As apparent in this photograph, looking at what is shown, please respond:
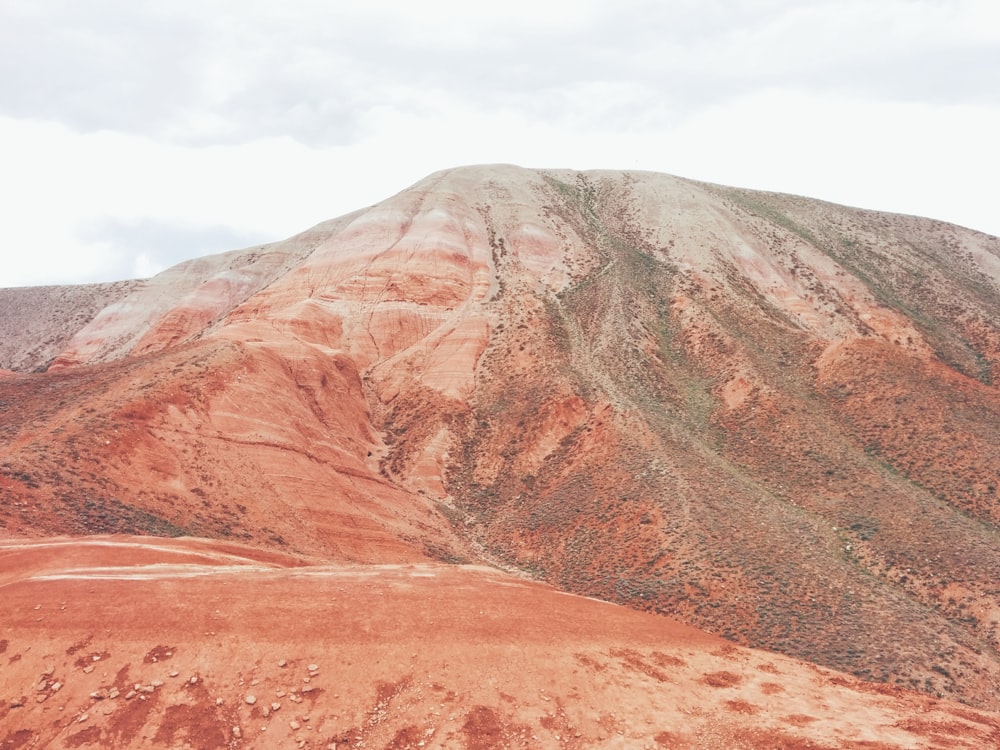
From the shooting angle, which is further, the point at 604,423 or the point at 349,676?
the point at 604,423

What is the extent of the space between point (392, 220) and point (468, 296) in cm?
Answer: 1565

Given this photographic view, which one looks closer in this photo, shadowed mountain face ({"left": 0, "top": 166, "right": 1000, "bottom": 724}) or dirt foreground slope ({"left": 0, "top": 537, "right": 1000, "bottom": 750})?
dirt foreground slope ({"left": 0, "top": 537, "right": 1000, "bottom": 750})

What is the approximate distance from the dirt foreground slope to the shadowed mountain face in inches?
232

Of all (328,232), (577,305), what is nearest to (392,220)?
(328,232)

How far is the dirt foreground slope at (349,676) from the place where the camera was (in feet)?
32.4

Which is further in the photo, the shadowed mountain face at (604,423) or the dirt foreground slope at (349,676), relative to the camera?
the shadowed mountain face at (604,423)

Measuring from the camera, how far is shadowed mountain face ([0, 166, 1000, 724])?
20.9m

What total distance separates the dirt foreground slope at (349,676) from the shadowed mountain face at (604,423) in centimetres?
590

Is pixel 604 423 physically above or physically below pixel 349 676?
above

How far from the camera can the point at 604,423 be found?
3288cm

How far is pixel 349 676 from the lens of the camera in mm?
11094

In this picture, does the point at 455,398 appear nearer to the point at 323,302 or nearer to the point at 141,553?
→ the point at 323,302

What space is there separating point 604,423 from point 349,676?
77.3ft

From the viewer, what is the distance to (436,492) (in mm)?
32250
